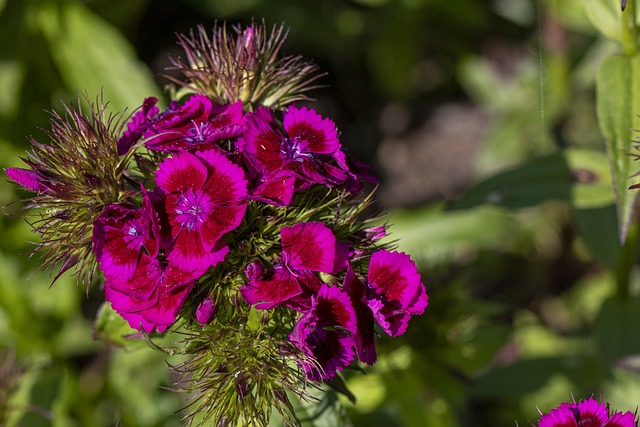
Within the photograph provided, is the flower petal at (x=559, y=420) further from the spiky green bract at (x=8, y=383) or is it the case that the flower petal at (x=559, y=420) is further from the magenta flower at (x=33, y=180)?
the spiky green bract at (x=8, y=383)

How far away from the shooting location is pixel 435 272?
2959 mm

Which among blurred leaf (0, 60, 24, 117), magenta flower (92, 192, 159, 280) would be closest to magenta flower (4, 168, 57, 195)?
magenta flower (92, 192, 159, 280)

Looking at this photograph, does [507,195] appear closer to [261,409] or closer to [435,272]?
[435,272]

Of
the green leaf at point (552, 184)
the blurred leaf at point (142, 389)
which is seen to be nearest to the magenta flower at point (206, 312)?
the green leaf at point (552, 184)

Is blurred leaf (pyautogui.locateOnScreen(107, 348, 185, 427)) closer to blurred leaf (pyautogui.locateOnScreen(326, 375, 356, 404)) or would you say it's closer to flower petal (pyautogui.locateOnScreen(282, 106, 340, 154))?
blurred leaf (pyautogui.locateOnScreen(326, 375, 356, 404))

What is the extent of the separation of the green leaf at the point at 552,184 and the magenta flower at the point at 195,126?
1.23 metres

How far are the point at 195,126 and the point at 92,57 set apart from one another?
1.89 meters

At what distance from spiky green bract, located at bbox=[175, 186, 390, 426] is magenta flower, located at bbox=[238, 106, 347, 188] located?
3.5 inches

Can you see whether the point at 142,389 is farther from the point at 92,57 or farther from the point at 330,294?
the point at 330,294

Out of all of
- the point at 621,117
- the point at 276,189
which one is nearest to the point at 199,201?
the point at 276,189

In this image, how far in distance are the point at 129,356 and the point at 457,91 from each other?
2804mm

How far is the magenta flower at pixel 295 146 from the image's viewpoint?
1870 mm

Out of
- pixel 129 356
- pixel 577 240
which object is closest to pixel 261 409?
pixel 129 356

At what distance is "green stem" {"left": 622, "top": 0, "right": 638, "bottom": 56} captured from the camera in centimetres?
248
